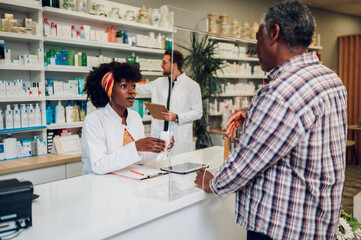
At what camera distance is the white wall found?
5465 millimetres

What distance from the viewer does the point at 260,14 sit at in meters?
6.83

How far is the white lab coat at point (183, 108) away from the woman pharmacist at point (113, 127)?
116 mm

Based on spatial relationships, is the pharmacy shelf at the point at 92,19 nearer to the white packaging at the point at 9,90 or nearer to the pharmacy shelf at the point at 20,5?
the pharmacy shelf at the point at 20,5

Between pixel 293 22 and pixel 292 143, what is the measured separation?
1.45 feet

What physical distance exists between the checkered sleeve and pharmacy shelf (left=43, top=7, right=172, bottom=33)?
3.14 meters

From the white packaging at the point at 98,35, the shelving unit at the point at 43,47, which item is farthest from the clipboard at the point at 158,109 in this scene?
the white packaging at the point at 98,35

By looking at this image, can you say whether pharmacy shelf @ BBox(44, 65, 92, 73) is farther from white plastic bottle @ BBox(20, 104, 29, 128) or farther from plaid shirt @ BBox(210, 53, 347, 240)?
plaid shirt @ BBox(210, 53, 347, 240)

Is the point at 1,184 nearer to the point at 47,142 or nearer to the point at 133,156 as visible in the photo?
the point at 133,156

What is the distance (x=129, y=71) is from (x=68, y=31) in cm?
196

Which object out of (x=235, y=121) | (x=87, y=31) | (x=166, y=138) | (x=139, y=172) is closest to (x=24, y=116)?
(x=87, y=31)

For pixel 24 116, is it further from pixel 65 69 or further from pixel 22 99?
pixel 65 69

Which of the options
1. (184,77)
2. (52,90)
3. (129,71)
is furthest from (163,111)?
(52,90)

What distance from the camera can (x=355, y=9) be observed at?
8.11 metres

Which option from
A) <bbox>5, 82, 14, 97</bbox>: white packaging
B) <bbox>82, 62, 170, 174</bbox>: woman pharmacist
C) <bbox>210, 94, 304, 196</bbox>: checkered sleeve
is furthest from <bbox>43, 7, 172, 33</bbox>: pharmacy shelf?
<bbox>210, 94, 304, 196</bbox>: checkered sleeve
